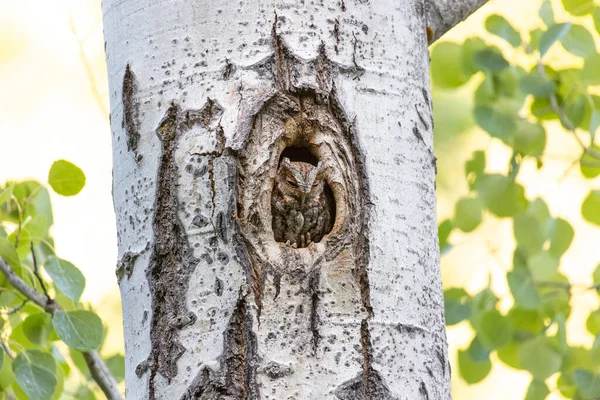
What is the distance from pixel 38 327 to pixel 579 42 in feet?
4.12

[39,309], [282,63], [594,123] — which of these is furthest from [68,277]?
[594,123]

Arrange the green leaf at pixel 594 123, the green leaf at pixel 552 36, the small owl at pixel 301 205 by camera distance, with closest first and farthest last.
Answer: the small owl at pixel 301 205 → the green leaf at pixel 552 36 → the green leaf at pixel 594 123

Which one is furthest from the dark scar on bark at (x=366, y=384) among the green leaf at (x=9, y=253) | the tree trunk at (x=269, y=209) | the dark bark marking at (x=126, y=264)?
the green leaf at (x=9, y=253)

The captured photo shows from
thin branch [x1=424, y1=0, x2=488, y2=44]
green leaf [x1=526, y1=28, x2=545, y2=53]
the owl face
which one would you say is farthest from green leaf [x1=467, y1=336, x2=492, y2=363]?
the owl face

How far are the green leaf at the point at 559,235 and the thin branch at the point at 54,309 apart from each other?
3.33ft

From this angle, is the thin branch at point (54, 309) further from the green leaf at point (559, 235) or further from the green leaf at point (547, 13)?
the green leaf at point (547, 13)

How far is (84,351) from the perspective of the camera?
4.26 feet

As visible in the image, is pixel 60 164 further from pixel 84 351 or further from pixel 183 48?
pixel 183 48

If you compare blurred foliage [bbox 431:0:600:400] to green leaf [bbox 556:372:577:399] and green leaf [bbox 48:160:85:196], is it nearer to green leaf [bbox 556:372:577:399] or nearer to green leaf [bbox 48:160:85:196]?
green leaf [bbox 556:372:577:399]

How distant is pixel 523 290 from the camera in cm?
174

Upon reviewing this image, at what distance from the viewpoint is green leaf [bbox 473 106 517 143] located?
179 cm

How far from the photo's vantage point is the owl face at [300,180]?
945 mm

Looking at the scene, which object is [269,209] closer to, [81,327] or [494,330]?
[81,327]

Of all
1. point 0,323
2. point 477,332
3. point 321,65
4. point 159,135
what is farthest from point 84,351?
point 477,332
